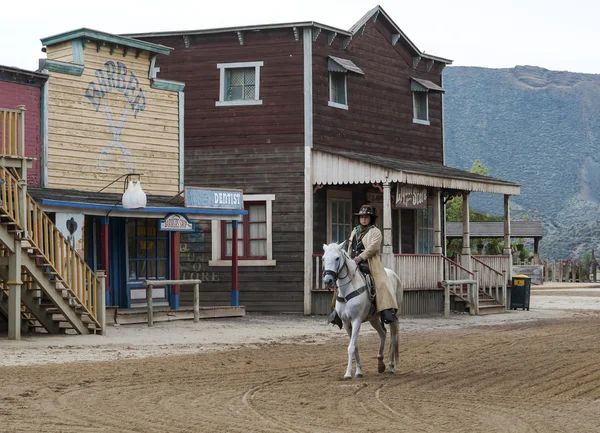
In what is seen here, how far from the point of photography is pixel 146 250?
2592 centimetres

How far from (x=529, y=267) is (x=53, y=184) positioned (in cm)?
3673

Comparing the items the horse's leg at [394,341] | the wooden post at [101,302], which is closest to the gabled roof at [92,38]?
the wooden post at [101,302]

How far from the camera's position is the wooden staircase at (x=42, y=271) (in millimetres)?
19562

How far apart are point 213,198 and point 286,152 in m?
4.17

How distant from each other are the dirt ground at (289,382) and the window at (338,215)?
22.2ft

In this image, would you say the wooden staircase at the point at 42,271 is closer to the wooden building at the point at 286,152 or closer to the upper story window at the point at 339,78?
the wooden building at the point at 286,152

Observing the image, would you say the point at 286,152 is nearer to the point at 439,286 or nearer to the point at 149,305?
the point at 439,286

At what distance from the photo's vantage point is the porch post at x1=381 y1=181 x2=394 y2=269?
26969 mm

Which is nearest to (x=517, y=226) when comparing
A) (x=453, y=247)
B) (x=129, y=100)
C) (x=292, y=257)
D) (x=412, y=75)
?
(x=453, y=247)

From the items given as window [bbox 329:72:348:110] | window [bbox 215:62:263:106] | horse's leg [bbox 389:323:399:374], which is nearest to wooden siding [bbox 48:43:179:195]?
window [bbox 215:62:263:106]

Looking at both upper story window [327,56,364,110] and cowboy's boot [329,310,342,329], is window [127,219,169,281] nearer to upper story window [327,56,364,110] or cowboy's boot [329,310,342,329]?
upper story window [327,56,364,110]

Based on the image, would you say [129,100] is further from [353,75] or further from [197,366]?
[197,366]

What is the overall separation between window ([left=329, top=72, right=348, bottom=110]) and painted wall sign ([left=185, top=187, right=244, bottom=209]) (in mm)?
5021

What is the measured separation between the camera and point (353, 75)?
30.0m
